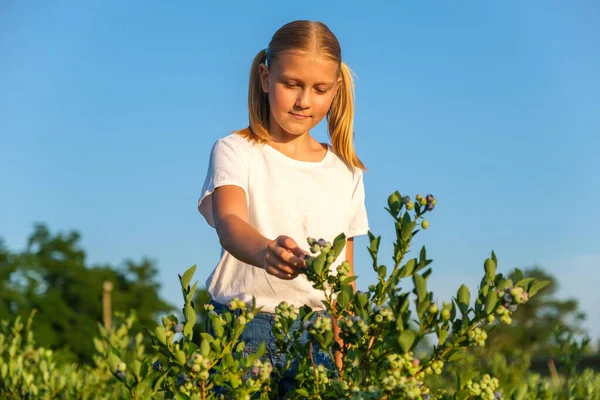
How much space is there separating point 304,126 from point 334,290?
1.31 metres

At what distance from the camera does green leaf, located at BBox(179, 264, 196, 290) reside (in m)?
2.40

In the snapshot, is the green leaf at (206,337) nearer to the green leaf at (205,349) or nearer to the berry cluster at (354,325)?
the green leaf at (205,349)

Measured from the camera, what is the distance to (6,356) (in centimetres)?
527

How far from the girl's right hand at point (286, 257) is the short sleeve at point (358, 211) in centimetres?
145

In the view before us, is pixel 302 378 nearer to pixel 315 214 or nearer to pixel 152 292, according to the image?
pixel 315 214

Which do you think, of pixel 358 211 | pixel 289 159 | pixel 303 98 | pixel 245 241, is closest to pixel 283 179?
pixel 289 159

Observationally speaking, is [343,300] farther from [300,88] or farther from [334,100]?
[334,100]

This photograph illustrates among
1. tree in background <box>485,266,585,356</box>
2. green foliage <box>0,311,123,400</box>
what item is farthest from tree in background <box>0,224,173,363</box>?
green foliage <box>0,311,123,400</box>

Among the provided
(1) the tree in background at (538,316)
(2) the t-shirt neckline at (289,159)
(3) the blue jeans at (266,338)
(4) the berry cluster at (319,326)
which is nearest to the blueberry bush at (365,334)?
(4) the berry cluster at (319,326)

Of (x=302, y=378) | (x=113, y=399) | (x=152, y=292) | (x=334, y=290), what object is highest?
(x=152, y=292)

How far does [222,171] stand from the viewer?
3.24 metres

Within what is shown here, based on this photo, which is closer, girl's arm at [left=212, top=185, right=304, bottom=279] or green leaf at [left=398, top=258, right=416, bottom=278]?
girl's arm at [left=212, top=185, right=304, bottom=279]

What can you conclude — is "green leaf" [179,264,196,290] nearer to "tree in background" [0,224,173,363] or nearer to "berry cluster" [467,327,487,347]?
"berry cluster" [467,327,487,347]

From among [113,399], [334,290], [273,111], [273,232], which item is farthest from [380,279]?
[113,399]
